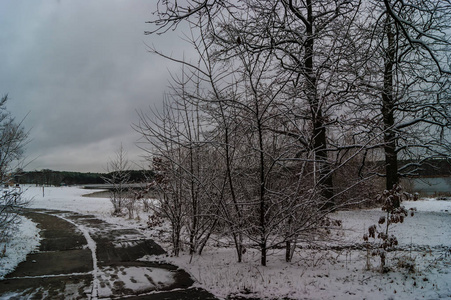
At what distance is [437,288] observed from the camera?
4910 mm

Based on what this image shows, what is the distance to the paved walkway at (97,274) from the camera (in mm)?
5246

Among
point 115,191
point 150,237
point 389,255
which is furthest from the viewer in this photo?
point 115,191

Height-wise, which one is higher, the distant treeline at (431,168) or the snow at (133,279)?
the distant treeline at (431,168)

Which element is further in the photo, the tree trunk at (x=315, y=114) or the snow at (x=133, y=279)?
the tree trunk at (x=315, y=114)

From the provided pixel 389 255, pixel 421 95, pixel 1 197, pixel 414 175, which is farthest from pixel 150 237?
pixel 414 175

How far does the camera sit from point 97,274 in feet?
20.8

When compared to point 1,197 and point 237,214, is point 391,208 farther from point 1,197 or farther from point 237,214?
point 1,197

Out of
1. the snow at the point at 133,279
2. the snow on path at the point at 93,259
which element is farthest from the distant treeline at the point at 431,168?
the snow on path at the point at 93,259

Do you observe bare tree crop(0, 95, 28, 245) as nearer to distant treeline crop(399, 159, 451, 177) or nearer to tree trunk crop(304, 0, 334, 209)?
tree trunk crop(304, 0, 334, 209)

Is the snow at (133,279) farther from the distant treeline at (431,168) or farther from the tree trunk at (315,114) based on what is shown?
the distant treeline at (431,168)

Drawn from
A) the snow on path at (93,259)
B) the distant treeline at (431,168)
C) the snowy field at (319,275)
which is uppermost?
the distant treeline at (431,168)

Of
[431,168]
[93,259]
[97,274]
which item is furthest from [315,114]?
[431,168]

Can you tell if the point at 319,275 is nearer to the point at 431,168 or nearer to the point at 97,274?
the point at 97,274

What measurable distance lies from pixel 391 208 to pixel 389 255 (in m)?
1.98
